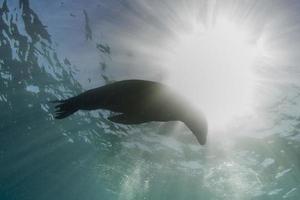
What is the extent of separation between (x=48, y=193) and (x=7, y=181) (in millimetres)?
8337

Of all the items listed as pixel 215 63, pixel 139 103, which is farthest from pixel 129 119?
pixel 215 63

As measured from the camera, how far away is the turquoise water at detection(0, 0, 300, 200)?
11.7 m

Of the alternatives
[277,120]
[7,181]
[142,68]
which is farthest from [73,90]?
[7,181]

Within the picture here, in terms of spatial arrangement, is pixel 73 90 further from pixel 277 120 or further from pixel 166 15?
pixel 277 120

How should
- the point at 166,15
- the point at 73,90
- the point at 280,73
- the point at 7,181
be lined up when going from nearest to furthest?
the point at 166,15, the point at 280,73, the point at 73,90, the point at 7,181

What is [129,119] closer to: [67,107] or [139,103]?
[139,103]

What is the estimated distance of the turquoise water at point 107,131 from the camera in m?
11.7

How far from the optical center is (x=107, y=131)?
21125mm

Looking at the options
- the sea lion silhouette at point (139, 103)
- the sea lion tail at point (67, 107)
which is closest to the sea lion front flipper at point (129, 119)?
the sea lion silhouette at point (139, 103)

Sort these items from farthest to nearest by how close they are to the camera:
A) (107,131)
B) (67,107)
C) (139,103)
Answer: (107,131) → (67,107) → (139,103)

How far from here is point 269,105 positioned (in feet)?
48.9

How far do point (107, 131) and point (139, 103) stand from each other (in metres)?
18.4

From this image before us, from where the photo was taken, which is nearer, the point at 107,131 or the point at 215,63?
the point at 215,63

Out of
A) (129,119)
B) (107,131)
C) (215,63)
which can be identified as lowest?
(129,119)
